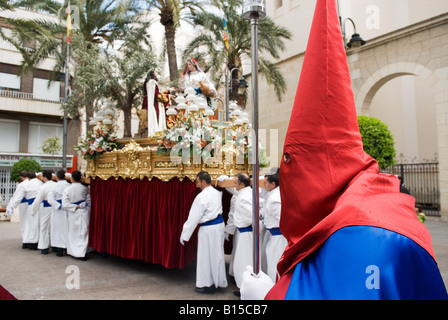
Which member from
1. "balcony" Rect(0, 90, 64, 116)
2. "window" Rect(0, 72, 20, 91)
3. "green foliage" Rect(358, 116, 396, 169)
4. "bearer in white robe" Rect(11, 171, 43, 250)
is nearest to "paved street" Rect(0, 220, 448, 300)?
"bearer in white robe" Rect(11, 171, 43, 250)

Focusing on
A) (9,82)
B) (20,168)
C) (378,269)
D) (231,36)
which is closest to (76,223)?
(378,269)

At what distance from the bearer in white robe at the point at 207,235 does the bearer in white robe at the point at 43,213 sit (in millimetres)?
4830

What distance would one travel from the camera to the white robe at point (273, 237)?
4.97 meters

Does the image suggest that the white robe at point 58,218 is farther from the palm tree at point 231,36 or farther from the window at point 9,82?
the window at point 9,82

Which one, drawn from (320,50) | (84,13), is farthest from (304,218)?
(84,13)

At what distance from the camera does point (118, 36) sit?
16.2 m

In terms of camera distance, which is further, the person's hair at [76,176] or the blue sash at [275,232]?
the person's hair at [76,176]

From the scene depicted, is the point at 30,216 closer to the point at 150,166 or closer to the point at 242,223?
the point at 150,166

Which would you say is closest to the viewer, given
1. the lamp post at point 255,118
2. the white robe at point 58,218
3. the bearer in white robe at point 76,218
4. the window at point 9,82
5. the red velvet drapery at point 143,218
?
the lamp post at point 255,118

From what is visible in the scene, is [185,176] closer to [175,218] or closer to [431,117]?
[175,218]

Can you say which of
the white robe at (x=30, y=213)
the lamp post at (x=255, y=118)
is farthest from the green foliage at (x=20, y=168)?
the lamp post at (x=255, y=118)

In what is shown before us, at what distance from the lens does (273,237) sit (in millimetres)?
5148

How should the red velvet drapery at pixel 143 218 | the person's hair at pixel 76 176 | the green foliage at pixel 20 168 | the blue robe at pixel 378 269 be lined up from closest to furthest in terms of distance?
the blue robe at pixel 378 269
the red velvet drapery at pixel 143 218
the person's hair at pixel 76 176
the green foliage at pixel 20 168
